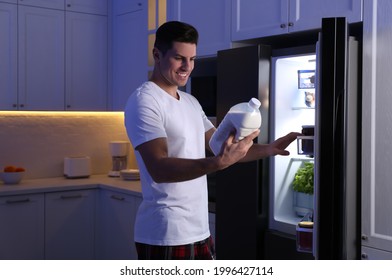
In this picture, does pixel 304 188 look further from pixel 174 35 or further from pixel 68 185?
pixel 68 185

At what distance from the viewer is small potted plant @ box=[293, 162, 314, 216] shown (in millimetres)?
2752

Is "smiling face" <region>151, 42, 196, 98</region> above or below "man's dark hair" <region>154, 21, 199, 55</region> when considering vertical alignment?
below

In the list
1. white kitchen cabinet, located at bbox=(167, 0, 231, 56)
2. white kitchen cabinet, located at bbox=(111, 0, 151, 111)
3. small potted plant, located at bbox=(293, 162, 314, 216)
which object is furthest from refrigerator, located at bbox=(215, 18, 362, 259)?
white kitchen cabinet, located at bbox=(111, 0, 151, 111)

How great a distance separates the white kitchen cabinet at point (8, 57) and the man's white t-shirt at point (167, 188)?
7.65 feet

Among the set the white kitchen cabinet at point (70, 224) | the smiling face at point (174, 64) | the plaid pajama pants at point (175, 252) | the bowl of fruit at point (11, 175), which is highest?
the smiling face at point (174, 64)

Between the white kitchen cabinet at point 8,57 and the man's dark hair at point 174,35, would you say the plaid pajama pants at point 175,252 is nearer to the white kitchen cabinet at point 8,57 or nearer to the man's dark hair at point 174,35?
the man's dark hair at point 174,35

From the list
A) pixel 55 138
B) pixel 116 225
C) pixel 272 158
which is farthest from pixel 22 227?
pixel 272 158

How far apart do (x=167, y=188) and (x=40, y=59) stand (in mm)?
2565

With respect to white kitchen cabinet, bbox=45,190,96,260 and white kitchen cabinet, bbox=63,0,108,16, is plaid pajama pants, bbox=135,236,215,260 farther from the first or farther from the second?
white kitchen cabinet, bbox=63,0,108,16

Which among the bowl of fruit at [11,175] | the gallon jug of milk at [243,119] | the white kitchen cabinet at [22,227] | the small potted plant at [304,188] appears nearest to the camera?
the gallon jug of milk at [243,119]

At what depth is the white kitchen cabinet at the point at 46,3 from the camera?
13.6ft

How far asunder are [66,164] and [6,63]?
889 mm

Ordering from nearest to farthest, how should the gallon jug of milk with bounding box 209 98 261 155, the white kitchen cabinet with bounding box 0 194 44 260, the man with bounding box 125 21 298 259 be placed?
the gallon jug of milk with bounding box 209 98 261 155 → the man with bounding box 125 21 298 259 → the white kitchen cabinet with bounding box 0 194 44 260

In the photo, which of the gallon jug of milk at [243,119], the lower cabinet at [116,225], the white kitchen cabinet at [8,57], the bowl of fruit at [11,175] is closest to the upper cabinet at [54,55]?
the white kitchen cabinet at [8,57]
